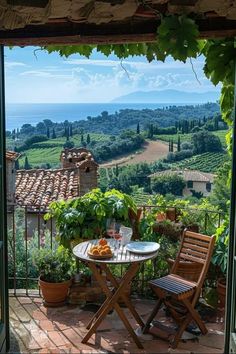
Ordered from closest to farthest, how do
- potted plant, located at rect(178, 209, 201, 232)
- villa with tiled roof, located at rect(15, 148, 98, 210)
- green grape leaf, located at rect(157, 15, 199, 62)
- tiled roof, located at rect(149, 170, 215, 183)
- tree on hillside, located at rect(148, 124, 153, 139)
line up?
green grape leaf, located at rect(157, 15, 199, 62), potted plant, located at rect(178, 209, 201, 232), tree on hillside, located at rect(148, 124, 153, 139), tiled roof, located at rect(149, 170, 215, 183), villa with tiled roof, located at rect(15, 148, 98, 210)

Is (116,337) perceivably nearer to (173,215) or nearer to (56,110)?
(173,215)

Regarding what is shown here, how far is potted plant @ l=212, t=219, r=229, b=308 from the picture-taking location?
3.92m

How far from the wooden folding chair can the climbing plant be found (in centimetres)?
107

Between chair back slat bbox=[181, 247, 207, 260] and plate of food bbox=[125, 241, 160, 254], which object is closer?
plate of food bbox=[125, 241, 160, 254]

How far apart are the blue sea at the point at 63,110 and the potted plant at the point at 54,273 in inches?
143

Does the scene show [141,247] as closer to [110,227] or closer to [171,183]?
[110,227]

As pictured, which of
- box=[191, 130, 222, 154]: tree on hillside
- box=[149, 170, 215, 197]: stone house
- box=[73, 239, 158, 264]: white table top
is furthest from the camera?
box=[149, 170, 215, 197]: stone house

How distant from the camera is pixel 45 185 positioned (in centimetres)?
1183

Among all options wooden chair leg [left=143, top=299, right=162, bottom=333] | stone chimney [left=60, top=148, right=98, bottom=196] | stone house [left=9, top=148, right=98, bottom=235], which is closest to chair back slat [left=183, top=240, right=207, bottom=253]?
wooden chair leg [left=143, top=299, right=162, bottom=333]

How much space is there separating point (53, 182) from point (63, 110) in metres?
2.16

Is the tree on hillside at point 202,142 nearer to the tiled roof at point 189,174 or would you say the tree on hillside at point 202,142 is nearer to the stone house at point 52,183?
the tiled roof at point 189,174

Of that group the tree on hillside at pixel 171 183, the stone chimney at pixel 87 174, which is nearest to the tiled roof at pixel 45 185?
the stone chimney at pixel 87 174

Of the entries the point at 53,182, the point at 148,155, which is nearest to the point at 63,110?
the point at 53,182

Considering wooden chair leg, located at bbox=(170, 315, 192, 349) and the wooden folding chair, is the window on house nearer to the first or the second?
the wooden folding chair
